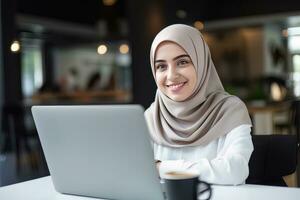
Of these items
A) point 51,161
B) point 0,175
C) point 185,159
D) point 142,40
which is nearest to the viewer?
point 51,161

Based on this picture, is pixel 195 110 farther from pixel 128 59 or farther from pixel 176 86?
pixel 128 59

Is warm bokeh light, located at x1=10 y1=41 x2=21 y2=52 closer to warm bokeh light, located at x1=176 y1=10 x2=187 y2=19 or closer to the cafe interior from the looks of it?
the cafe interior

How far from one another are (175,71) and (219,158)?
0.31 metres

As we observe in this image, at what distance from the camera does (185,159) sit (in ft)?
4.69

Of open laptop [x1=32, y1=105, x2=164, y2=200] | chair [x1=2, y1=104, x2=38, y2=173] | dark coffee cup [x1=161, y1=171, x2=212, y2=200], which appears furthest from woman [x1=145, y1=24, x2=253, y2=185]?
chair [x1=2, y1=104, x2=38, y2=173]

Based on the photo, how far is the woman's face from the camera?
1.37m

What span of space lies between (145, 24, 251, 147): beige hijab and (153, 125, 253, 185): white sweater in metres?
0.03

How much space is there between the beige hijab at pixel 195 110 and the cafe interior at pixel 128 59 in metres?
0.24

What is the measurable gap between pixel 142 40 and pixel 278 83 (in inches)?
137

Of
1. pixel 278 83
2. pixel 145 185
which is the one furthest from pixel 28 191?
pixel 278 83

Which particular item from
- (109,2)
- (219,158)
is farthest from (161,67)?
(109,2)

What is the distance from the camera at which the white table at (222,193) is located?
1.06 metres

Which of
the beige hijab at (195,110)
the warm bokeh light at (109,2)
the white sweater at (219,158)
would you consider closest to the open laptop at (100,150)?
the white sweater at (219,158)

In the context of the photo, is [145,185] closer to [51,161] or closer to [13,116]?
[51,161]
